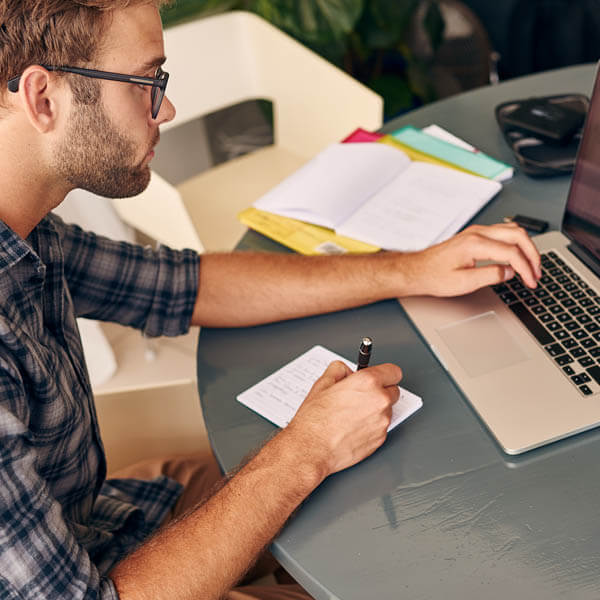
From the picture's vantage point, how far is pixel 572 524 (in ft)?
2.62

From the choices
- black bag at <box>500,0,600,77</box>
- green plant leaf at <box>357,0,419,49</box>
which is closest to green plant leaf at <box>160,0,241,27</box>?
green plant leaf at <box>357,0,419,49</box>

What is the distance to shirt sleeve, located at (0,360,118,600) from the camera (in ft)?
2.53

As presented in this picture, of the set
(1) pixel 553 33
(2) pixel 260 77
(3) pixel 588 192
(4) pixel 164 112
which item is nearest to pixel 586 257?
(3) pixel 588 192

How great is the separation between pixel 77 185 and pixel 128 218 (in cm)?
106

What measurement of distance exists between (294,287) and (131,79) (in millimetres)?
406

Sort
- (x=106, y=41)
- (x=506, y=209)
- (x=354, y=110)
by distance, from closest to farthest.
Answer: (x=106, y=41) → (x=506, y=209) → (x=354, y=110)

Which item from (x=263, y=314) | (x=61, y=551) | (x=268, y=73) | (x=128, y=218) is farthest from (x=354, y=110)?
(x=61, y=551)

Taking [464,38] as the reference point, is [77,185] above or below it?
above

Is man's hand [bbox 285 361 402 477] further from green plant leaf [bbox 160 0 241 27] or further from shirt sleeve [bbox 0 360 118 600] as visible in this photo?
green plant leaf [bbox 160 0 241 27]

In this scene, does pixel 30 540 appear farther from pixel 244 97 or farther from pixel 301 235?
pixel 244 97

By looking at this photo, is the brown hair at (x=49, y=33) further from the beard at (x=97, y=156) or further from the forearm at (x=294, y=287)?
the forearm at (x=294, y=287)

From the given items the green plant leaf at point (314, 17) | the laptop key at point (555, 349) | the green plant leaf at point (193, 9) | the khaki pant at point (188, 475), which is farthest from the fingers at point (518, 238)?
the green plant leaf at point (193, 9)

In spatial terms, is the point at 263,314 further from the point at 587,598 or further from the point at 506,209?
the point at 587,598

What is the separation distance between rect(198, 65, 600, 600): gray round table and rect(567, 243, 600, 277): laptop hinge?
0.28 m
